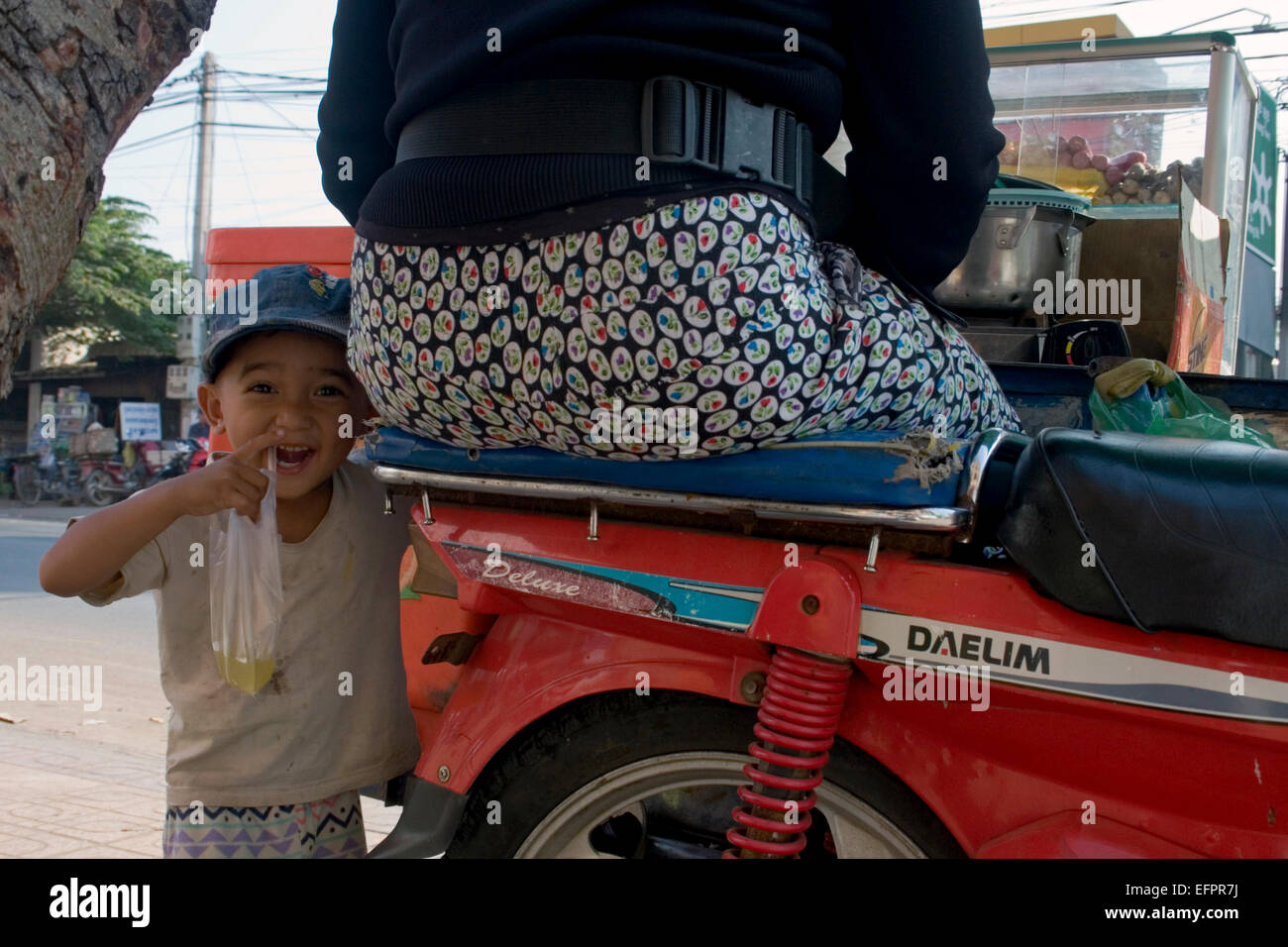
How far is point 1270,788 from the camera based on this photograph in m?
1.18

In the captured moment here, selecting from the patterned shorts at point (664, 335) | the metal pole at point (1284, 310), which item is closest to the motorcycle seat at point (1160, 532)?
the patterned shorts at point (664, 335)

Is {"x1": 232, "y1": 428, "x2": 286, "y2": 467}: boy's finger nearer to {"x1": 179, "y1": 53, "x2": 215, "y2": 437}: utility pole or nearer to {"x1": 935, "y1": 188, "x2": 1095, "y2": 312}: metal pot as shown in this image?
{"x1": 935, "y1": 188, "x2": 1095, "y2": 312}: metal pot

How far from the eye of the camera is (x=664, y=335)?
126cm

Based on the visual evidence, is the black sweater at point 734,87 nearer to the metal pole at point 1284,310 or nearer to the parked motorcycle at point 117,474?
the metal pole at point 1284,310

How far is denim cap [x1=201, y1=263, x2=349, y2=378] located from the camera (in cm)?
181

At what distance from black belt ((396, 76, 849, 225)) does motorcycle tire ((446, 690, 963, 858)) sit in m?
0.75

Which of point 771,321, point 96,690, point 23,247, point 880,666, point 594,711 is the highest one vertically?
point 23,247

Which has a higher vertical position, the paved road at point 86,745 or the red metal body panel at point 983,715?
the red metal body panel at point 983,715

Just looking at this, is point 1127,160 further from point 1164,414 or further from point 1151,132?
point 1164,414

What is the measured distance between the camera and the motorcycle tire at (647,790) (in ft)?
4.59

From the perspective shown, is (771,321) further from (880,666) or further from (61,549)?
(61,549)

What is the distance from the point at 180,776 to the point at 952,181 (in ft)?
5.25

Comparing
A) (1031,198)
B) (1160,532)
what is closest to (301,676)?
(1160,532)
